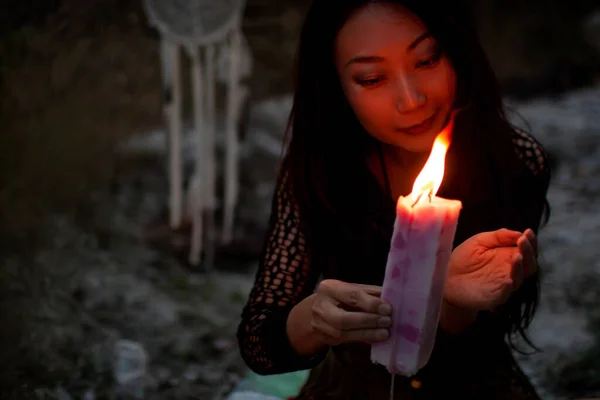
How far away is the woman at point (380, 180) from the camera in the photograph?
111 centimetres

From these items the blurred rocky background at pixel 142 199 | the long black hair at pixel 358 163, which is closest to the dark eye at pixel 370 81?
the long black hair at pixel 358 163

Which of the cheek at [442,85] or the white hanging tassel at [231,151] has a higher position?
the cheek at [442,85]

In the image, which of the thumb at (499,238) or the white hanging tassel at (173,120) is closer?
the thumb at (499,238)

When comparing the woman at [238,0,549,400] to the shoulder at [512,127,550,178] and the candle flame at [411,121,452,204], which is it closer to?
the shoulder at [512,127,550,178]

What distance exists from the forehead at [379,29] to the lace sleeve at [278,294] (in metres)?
0.37

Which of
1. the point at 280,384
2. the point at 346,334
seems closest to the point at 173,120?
the point at 280,384

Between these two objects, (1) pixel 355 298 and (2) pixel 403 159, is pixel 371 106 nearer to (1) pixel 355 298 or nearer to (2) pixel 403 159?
(2) pixel 403 159

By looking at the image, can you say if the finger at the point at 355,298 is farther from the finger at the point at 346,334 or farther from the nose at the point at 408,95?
the nose at the point at 408,95

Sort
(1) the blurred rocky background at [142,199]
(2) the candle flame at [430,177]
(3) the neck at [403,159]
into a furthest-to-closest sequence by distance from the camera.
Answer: (1) the blurred rocky background at [142,199] → (3) the neck at [403,159] → (2) the candle flame at [430,177]

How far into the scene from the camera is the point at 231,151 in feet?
7.39

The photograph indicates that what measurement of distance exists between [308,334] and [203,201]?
1.17 metres

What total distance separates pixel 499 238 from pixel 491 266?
0.13 ft

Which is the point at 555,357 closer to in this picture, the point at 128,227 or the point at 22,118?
the point at 128,227

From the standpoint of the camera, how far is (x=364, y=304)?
845mm
